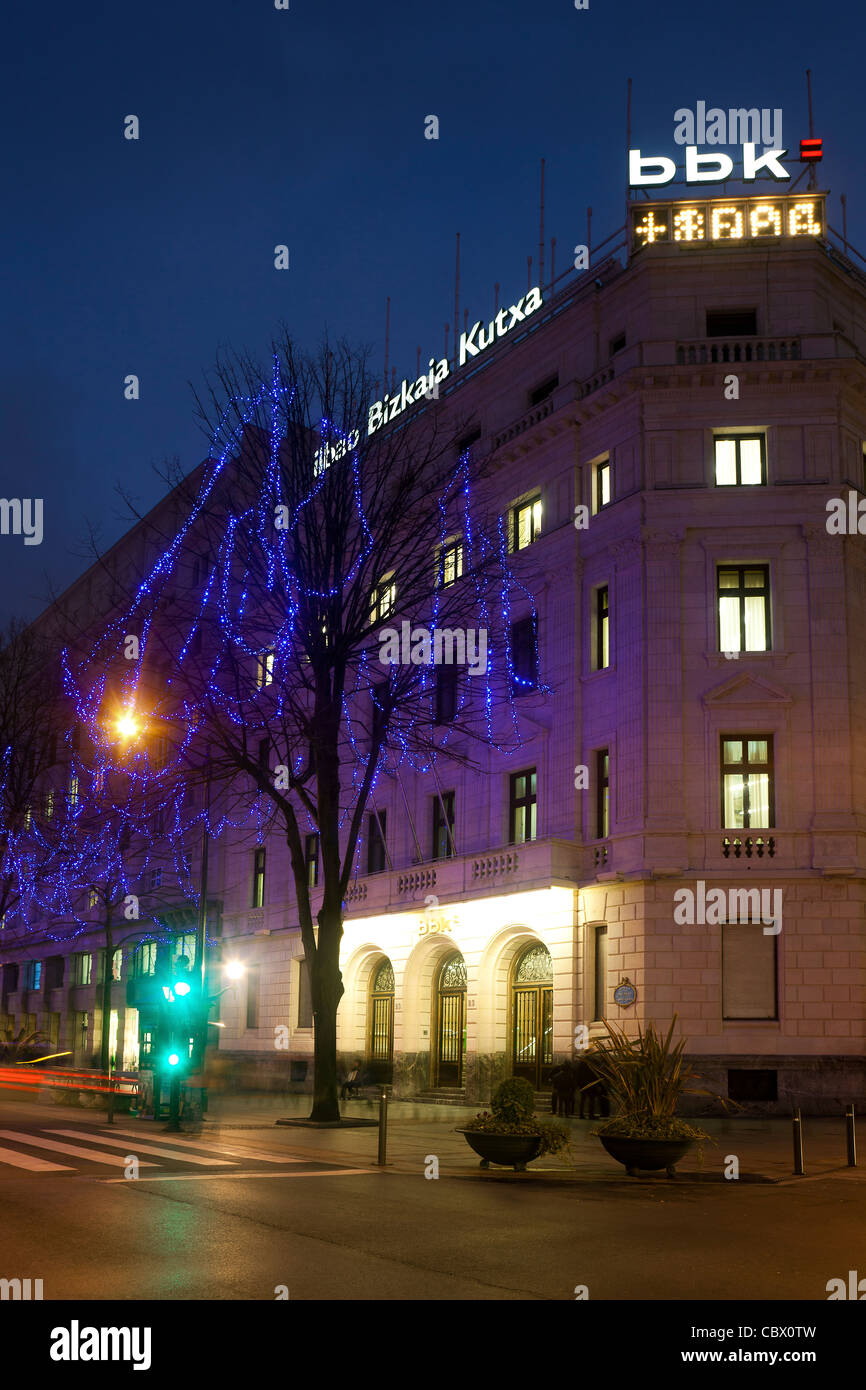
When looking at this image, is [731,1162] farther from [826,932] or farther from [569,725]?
[569,725]

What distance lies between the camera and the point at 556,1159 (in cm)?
1812

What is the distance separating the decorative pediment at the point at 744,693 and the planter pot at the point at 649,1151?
14.9 m

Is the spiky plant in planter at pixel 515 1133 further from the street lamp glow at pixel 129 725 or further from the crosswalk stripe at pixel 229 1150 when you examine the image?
the street lamp glow at pixel 129 725

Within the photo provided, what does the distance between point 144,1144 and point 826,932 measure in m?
15.3

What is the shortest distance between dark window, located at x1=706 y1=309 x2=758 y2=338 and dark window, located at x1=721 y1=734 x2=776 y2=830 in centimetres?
1015

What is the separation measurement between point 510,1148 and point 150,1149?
6.09 meters

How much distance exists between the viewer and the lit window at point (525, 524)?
35.0 meters

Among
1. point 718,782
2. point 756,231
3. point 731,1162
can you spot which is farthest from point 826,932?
point 756,231

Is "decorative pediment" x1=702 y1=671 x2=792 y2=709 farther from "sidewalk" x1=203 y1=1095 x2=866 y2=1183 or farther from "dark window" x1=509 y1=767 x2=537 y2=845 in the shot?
"sidewalk" x1=203 y1=1095 x2=866 y2=1183

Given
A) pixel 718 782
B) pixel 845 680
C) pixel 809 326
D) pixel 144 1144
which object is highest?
pixel 809 326

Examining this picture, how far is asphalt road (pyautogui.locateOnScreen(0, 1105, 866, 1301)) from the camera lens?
870 centimetres

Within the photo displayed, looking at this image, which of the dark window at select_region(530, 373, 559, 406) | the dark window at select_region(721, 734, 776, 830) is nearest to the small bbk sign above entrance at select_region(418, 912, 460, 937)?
the dark window at select_region(721, 734, 776, 830)

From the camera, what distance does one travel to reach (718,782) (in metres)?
29.2

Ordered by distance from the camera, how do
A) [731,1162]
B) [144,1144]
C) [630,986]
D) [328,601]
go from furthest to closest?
[630,986], [328,601], [144,1144], [731,1162]
